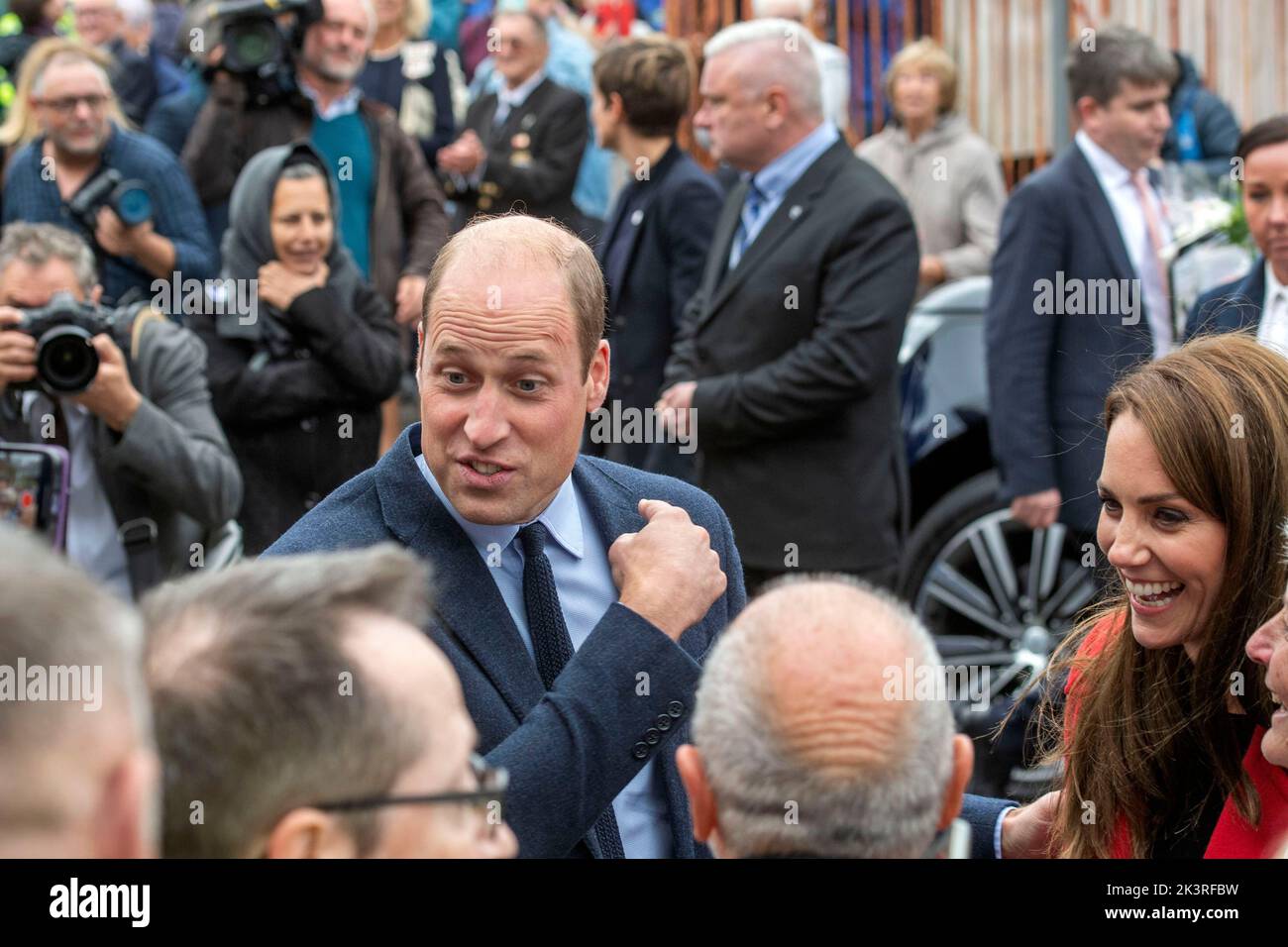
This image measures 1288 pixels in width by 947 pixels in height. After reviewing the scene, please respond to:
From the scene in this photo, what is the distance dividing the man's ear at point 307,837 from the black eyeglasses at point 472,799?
0.04 feet

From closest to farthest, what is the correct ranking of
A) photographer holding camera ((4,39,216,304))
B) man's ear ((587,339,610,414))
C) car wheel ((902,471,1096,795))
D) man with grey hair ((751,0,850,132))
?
man's ear ((587,339,610,414)) → car wheel ((902,471,1096,795)) → photographer holding camera ((4,39,216,304)) → man with grey hair ((751,0,850,132))

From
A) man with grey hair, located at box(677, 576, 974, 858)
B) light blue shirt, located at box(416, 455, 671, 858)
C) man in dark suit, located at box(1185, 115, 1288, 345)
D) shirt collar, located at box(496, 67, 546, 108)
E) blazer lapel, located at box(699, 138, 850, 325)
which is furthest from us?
shirt collar, located at box(496, 67, 546, 108)

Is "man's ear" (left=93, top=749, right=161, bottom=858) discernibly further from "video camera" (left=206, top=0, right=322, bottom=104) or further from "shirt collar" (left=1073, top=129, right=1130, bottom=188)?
"video camera" (left=206, top=0, right=322, bottom=104)

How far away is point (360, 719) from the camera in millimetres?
1638

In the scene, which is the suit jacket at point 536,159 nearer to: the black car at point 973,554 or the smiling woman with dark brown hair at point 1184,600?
the black car at point 973,554

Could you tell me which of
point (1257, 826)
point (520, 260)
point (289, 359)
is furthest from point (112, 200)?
point (1257, 826)

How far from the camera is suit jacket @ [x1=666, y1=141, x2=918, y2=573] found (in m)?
5.25

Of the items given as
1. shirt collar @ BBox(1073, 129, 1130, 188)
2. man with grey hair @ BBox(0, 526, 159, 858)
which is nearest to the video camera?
shirt collar @ BBox(1073, 129, 1130, 188)

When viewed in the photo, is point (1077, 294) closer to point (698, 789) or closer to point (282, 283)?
point (282, 283)

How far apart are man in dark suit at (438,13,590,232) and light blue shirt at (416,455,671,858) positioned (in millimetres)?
4603

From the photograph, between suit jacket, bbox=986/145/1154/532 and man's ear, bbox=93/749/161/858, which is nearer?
man's ear, bbox=93/749/161/858
